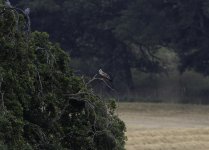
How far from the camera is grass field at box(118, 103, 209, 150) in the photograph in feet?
71.6

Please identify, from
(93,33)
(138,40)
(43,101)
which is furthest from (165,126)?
(43,101)

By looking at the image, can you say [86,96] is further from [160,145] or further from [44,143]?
[160,145]

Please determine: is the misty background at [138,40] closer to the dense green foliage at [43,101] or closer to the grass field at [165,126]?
the grass field at [165,126]

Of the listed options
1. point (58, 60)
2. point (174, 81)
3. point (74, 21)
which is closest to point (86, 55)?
point (74, 21)

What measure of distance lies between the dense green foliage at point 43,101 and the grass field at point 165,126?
30.0 feet

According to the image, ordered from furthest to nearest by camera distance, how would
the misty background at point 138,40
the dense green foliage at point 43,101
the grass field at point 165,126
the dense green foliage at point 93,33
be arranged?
the dense green foliage at point 93,33
the misty background at point 138,40
the grass field at point 165,126
the dense green foliage at point 43,101

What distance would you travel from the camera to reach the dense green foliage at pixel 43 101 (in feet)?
33.5

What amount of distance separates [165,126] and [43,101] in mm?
17154

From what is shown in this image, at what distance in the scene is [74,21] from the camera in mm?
42000

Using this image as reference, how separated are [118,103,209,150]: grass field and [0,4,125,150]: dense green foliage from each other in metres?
9.16

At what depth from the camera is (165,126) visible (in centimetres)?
2767

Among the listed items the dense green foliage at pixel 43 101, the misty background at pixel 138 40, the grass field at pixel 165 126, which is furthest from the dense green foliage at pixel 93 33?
the dense green foliage at pixel 43 101

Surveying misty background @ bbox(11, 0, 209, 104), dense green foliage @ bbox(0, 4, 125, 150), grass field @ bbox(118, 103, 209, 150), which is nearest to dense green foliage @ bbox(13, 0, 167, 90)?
misty background @ bbox(11, 0, 209, 104)

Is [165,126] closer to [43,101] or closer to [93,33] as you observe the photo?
[93,33]
